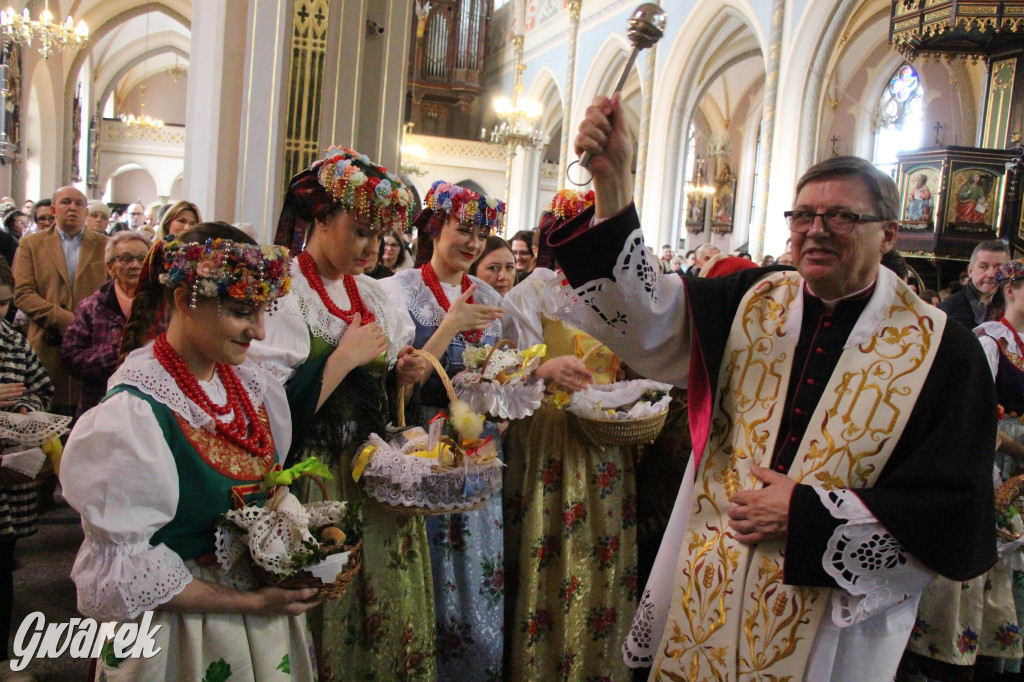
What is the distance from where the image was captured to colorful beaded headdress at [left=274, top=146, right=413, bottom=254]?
2324mm

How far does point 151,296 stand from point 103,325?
195 centimetres

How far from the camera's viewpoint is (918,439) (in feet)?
5.58

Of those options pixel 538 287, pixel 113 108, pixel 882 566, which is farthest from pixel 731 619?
pixel 113 108

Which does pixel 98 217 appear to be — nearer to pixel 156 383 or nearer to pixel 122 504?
pixel 156 383

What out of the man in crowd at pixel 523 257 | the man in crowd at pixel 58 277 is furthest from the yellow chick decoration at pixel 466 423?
the man in crowd at pixel 58 277

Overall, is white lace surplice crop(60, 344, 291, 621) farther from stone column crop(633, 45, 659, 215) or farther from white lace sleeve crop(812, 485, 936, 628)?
stone column crop(633, 45, 659, 215)

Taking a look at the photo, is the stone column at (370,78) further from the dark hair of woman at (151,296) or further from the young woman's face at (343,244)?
the dark hair of woman at (151,296)

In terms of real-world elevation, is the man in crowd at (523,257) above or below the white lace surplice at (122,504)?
above

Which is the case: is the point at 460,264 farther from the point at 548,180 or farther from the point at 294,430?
the point at 548,180

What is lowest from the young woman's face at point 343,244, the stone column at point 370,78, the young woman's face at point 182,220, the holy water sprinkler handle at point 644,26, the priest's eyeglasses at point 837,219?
the young woman's face at point 343,244

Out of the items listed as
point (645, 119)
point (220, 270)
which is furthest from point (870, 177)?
point (645, 119)

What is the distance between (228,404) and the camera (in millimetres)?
1827

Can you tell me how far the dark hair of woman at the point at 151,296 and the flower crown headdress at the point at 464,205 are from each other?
1.04 meters

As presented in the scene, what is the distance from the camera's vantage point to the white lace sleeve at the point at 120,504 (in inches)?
60.5
